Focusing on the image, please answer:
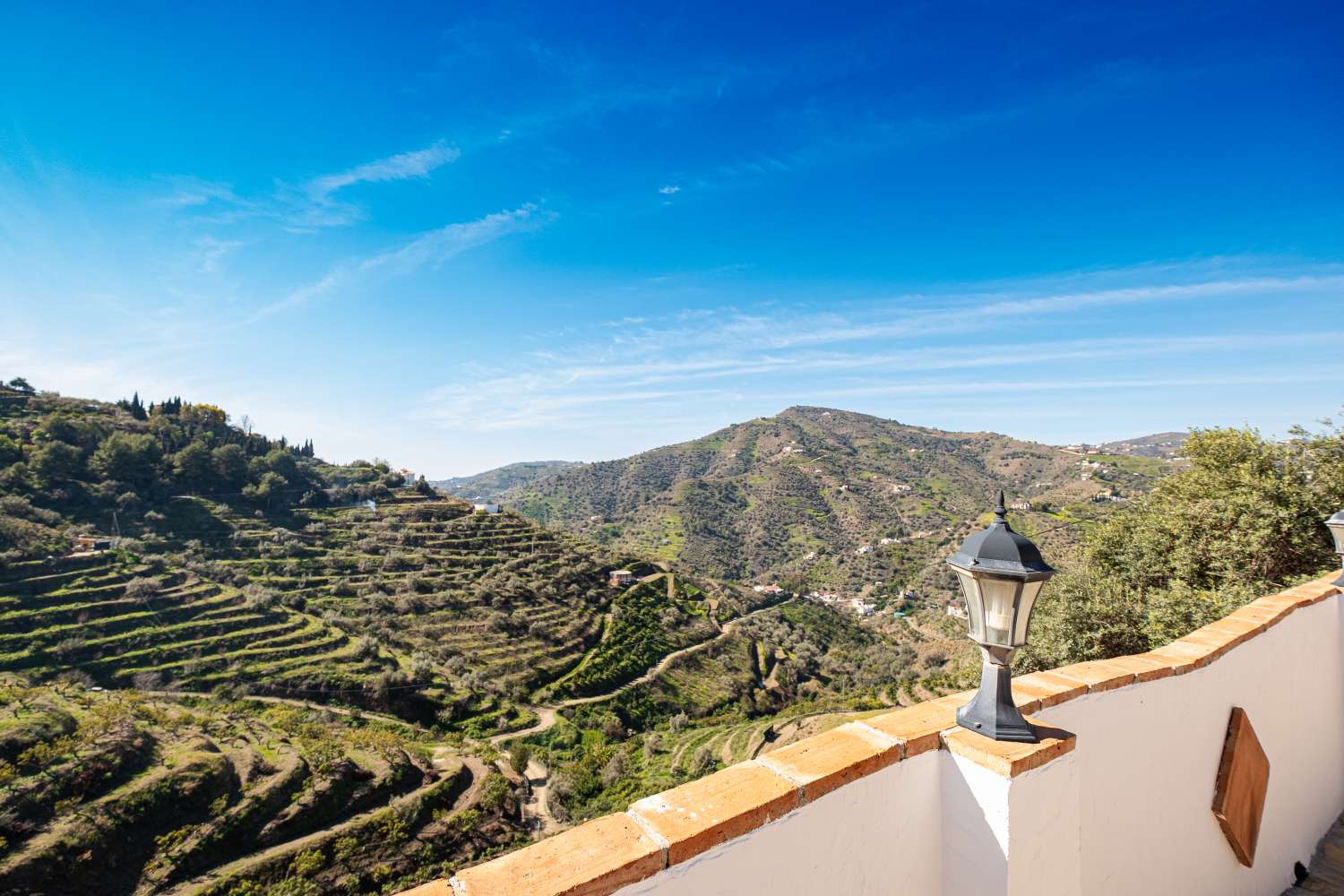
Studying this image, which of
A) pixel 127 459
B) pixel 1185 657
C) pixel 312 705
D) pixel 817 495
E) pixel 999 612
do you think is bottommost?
pixel 312 705

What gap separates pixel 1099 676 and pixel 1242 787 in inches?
66.7

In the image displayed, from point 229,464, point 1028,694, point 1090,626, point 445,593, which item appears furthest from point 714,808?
point 229,464

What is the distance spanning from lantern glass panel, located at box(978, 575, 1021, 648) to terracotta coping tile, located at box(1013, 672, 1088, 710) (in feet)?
1.29

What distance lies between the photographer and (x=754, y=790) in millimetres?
1413

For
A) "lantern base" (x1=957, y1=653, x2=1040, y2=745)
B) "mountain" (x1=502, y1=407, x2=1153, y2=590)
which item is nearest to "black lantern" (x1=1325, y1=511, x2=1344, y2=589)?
"lantern base" (x1=957, y1=653, x2=1040, y2=745)

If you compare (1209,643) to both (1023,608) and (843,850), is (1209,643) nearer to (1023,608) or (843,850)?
(1023,608)

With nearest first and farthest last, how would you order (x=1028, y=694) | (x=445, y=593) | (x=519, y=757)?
1. (x=1028, y=694)
2. (x=519, y=757)
3. (x=445, y=593)

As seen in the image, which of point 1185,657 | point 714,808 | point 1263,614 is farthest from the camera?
point 1263,614

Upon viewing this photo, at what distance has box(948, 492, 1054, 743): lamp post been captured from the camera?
1.74 m

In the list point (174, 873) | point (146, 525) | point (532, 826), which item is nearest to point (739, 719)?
point (532, 826)

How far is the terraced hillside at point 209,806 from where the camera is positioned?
51.3 ft

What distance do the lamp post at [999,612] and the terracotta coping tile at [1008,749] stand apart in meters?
0.04

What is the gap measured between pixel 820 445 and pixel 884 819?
4792 inches

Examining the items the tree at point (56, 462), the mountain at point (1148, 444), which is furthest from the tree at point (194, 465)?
the mountain at point (1148, 444)
